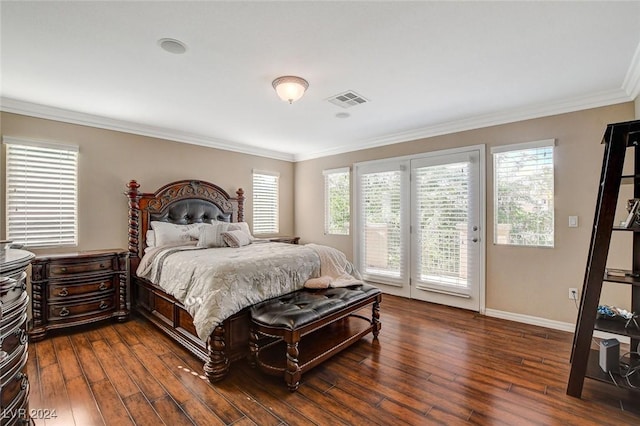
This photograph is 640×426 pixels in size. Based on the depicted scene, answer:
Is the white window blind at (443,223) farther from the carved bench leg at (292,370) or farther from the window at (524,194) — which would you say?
the carved bench leg at (292,370)

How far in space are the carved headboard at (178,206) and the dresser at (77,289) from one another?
450 mm

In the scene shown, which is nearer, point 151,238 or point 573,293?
point 573,293

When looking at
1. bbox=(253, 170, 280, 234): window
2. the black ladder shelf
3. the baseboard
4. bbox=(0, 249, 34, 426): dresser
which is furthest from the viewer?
bbox=(253, 170, 280, 234): window

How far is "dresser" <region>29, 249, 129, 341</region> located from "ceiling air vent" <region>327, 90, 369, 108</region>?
3.06 metres

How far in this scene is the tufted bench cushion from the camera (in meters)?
2.35

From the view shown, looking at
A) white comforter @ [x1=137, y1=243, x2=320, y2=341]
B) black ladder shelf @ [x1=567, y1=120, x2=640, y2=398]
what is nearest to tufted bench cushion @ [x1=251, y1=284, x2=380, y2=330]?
white comforter @ [x1=137, y1=243, x2=320, y2=341]

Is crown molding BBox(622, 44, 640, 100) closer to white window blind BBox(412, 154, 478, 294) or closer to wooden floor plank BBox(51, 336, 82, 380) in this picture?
white window blind BBox(412, 154, 478, 294)

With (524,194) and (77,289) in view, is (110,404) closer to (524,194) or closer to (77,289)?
(77,289)

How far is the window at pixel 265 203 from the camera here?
5.65m

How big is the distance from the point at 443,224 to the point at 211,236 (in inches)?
124

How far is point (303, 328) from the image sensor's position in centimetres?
234

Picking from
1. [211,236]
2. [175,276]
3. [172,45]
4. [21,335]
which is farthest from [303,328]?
[172,45]

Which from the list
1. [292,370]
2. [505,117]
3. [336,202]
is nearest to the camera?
[292,370]

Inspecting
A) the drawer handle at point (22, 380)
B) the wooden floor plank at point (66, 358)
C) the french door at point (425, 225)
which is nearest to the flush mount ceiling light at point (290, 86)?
the french door at point (425, 225)
